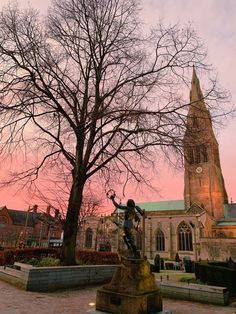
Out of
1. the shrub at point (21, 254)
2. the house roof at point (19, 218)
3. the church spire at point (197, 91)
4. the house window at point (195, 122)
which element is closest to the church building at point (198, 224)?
the house roof at point (19, 218)

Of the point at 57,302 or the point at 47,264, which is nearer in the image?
the point at 57,302

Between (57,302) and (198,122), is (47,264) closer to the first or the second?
(57,302)

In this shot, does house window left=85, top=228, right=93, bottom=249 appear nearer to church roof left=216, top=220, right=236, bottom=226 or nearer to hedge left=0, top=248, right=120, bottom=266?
church roof left=216, top=220, right=236, bottom=226

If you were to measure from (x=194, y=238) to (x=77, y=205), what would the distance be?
3976 centimetres

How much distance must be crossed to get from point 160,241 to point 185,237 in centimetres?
546

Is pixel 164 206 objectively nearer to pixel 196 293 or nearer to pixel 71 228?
pixel 71 228

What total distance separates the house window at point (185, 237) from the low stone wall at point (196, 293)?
40.8 metres

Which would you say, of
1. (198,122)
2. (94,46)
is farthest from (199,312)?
(94,46)

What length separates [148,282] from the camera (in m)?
6.28

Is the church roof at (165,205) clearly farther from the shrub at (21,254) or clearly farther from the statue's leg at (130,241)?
the statue's leg at (130,241)

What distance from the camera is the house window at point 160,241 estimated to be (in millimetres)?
50719

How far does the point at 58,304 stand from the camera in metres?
7.24

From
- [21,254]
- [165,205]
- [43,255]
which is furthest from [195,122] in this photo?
[165,205]

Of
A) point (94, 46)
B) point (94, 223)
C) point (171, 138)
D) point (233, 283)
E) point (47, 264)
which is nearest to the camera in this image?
point (233, 283)
